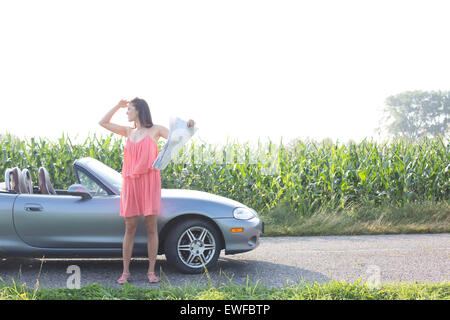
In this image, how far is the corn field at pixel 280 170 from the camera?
13625 millimetres

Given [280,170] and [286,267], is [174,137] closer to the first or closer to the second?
[286,267]

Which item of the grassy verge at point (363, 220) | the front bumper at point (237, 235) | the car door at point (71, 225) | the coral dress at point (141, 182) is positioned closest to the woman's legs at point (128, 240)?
the coral dress at point (141, 182)

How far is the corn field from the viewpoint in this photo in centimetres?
1362

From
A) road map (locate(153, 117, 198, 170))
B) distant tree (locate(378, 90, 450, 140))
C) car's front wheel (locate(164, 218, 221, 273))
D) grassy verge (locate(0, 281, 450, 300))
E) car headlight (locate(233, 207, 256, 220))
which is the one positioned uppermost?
distant tree (locate(378, 90, 450, 140))

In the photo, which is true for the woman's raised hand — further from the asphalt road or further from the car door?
the asphalt road

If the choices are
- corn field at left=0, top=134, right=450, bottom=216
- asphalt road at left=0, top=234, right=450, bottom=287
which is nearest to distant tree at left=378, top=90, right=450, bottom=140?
corn field at left=0, top=134, right=450, bottom=216

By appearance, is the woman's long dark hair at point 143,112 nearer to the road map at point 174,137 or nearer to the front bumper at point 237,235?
the road map at point 174,137

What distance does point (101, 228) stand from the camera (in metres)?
6.43

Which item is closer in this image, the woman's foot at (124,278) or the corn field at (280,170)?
the woman's foot at (124,278)

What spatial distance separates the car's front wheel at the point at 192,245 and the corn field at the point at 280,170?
677 cm

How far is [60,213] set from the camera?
21.1ft

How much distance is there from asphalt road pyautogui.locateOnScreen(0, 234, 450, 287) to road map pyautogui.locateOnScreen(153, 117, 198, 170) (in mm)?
1313

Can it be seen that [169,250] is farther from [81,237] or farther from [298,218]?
[298,218]
